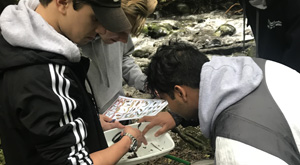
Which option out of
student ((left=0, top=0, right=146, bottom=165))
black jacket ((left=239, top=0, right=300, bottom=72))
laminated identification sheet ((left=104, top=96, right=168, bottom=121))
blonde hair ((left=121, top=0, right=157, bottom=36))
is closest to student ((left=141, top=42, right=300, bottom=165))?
blonde hair ((left=121, top=0, right=157, bottom=36))

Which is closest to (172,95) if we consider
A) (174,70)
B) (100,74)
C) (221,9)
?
(174,70)

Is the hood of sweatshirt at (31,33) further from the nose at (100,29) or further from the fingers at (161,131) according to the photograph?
the fingers at (161,131)

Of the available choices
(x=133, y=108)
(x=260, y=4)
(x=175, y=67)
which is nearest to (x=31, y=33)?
(x=175, y=67)

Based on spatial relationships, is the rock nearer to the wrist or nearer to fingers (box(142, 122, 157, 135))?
fingers (box(142, 122, 157, 135))

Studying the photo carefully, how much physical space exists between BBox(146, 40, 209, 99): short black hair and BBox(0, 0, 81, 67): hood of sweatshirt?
2.12ft

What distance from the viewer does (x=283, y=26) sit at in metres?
3.06

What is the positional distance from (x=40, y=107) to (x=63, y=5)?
1.66ft

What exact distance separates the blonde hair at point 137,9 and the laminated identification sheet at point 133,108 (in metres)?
0.65

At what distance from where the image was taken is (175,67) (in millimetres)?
1807

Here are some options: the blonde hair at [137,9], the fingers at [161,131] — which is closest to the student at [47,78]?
the blonde hair at [137,9]

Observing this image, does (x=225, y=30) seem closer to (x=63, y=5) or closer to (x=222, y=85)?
(x=222, y=85)

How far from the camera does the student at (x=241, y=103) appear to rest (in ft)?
4.25

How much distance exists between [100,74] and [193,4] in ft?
23.7

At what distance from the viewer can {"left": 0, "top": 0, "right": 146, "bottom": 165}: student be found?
1235mm
